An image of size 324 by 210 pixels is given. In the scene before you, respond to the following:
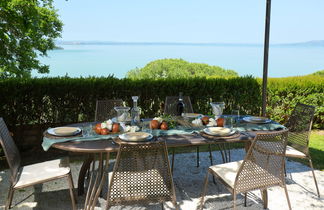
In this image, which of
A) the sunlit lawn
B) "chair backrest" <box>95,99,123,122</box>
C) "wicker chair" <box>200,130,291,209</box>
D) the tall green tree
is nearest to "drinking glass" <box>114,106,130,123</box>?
"chair backrest" <box>95,99,123,122</box>

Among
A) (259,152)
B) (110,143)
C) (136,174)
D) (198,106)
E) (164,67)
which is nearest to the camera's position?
(136,174)

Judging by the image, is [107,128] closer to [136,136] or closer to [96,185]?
[136,136]

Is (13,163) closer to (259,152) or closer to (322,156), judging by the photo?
(259,152)

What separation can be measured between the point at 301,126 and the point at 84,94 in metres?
3.04

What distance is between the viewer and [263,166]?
2.52 m

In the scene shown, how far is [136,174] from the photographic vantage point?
7.41ft

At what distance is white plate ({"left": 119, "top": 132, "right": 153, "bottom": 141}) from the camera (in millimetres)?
2641

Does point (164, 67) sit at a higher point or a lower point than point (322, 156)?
higher

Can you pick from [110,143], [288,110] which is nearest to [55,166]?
[110,143]

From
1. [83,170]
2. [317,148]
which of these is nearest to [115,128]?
[83,170]

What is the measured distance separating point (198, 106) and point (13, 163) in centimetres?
331

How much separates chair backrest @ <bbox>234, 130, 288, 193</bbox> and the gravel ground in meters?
0.62

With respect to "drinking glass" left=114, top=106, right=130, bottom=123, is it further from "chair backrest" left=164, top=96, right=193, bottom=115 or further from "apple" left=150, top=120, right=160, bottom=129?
"chair backrest" left=164, top=96, right=193, bottom=115

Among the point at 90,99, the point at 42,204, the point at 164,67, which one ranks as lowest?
the point at 42,204
